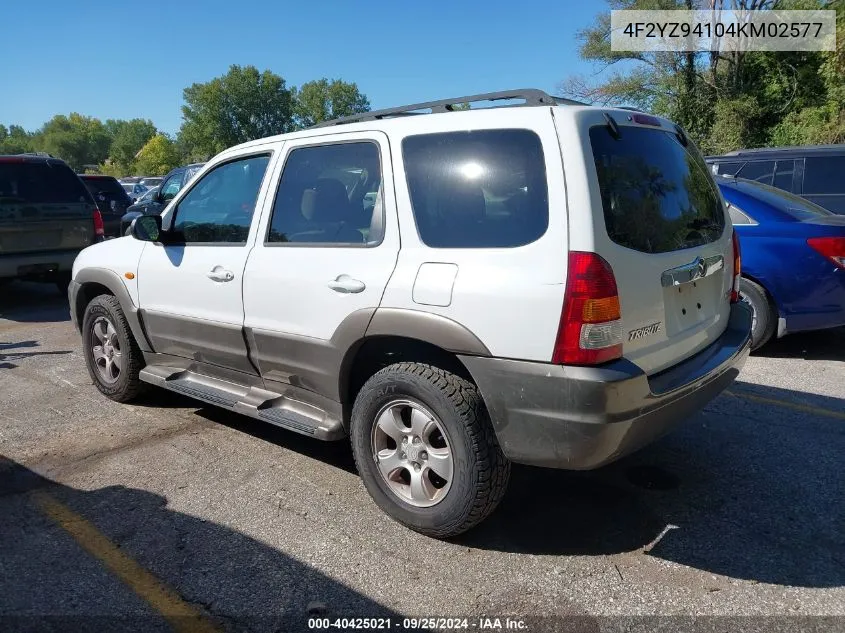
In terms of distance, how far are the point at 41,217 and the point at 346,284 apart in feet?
23.1

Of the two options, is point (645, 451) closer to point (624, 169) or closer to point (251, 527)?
point (624, 169)

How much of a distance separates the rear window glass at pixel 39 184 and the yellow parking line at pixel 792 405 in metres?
8.29

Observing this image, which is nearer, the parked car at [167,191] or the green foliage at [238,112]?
the parked car at [167,191]

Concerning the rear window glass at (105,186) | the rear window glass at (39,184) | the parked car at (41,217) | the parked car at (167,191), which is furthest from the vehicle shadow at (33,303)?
the rear window glass at (105,186)

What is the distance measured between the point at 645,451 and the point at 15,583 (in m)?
3.29

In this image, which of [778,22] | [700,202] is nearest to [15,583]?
[700,202]

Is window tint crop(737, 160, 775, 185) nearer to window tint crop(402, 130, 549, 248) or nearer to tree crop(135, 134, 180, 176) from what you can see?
window tint crop(402, 130, 549, 248)

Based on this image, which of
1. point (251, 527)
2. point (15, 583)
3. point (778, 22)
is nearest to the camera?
point (15, 583)

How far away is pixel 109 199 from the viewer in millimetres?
14984

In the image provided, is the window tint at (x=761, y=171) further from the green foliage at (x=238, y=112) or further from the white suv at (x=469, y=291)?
the green foliage at (x=238, y=112)

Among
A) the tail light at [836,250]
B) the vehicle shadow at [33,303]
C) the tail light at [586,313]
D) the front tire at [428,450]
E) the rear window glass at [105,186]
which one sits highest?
the rear window glass at [105,186]

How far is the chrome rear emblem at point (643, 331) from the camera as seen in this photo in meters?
2.73

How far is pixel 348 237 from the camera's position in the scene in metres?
3.40

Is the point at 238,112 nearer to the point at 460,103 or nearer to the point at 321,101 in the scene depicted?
the point at 321,101
